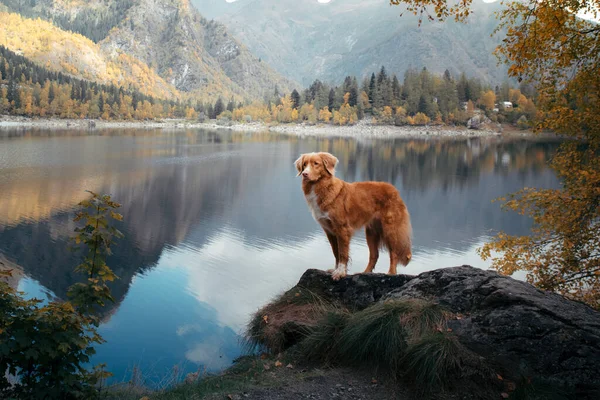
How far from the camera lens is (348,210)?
748 centimetres

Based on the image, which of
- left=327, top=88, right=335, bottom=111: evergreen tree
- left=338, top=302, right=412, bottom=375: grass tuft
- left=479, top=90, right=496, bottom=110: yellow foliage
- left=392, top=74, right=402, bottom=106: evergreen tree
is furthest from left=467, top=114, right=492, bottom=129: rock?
left=338, top=302, right=412, bottom=375: grass tuft

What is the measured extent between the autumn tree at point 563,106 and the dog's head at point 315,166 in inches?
94.8

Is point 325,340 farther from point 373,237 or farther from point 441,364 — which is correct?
point 373,237

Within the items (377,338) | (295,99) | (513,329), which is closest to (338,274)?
(377,338)

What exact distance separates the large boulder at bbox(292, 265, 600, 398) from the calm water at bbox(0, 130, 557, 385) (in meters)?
4.38

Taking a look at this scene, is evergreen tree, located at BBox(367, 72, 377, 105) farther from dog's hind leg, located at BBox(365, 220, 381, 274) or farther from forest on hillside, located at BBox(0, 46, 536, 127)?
dog's hind leg, located at BBox(365, 220, 381, 274)

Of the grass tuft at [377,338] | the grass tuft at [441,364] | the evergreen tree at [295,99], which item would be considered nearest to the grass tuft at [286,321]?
the grass tuft at [377,338]

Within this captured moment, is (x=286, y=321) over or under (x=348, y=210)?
under

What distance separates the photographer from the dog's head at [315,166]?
710 centimetres

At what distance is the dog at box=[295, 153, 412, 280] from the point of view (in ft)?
23.9

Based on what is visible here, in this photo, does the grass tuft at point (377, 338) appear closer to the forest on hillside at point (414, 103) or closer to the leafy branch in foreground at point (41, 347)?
the leafy branch in foreground at point (41, 347)

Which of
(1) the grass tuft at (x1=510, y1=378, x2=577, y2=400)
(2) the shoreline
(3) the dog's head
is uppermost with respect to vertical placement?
(2) the shoreline

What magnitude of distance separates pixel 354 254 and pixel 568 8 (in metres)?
10.4

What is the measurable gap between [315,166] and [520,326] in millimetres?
3543
